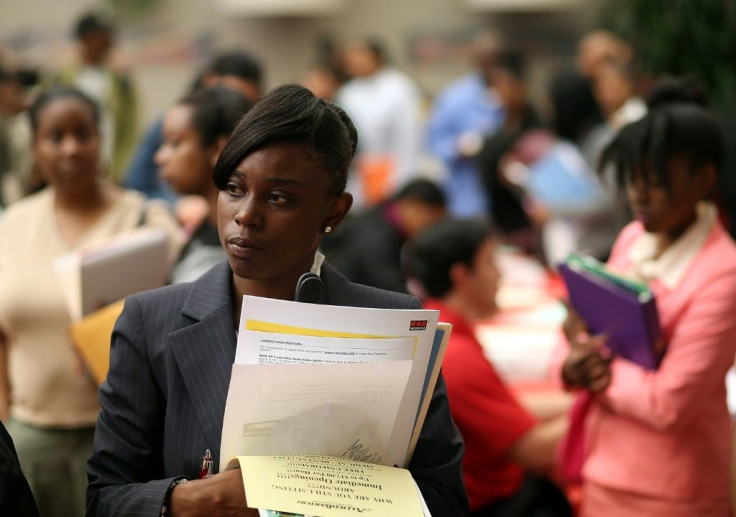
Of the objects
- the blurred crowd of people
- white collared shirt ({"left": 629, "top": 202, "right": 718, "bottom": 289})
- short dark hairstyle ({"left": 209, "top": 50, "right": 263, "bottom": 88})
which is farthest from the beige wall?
white collared shirt ({"left": 629, "top": 202, "right": 718, "bottom": 289})

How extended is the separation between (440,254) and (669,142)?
88 cm

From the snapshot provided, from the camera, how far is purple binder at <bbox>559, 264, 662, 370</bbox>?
221cm

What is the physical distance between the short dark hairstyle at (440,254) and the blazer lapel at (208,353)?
4.87 ft

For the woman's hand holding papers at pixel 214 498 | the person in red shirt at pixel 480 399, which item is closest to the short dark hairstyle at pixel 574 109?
the person in red shirt at pixel 480 399

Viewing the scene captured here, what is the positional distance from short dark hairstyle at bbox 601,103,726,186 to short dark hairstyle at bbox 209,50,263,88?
7.02ft

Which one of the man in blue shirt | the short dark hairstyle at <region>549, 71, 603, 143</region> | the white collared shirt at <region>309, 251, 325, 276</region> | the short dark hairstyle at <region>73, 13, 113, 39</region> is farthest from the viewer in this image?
the man in blue shirt

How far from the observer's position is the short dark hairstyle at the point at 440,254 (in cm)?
305

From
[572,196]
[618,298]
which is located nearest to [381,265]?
[572,196]

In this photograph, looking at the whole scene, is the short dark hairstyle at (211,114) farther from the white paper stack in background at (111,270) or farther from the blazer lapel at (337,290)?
the blazer lapel at (337,290)

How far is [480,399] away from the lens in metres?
2.65

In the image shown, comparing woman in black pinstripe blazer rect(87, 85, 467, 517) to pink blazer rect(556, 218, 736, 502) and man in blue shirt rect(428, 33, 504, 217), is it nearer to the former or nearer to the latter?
pink blazer rect(556, 218, 736, 502)

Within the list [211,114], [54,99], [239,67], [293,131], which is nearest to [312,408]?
[293,131]

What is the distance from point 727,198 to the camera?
166 inches

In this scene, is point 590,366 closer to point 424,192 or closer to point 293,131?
point 293,131
